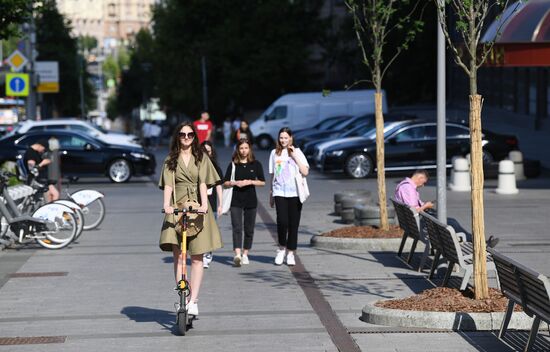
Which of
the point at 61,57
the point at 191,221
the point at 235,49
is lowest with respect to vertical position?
the point at 191,221

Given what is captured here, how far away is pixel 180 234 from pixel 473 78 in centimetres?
284

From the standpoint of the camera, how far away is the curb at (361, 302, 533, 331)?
10.4 meters

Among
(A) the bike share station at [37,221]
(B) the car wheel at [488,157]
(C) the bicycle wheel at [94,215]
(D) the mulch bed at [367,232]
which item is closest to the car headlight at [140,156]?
(B) the car wheel at [488,157]

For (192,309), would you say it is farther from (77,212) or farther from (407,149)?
(407,149)

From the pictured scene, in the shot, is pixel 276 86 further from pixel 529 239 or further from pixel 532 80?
pixel 529 239

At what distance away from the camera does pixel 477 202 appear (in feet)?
36.3

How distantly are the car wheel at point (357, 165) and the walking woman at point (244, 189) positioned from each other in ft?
Answer: 53.9

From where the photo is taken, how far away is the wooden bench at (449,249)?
12.2 m

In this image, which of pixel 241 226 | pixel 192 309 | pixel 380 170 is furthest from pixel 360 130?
pixel 192 309

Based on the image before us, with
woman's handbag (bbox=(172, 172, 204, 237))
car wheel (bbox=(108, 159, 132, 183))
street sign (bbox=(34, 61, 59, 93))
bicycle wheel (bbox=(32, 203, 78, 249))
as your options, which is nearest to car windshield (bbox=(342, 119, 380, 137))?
car wheel (bbox=(108, 159, 132, 183))

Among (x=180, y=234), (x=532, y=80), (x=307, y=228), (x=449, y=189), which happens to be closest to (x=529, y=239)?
(x=307, y=228)

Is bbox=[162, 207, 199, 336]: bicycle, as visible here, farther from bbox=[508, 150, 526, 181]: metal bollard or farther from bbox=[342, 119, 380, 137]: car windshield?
bbox=[342, 119, 380, 137]: car windshield

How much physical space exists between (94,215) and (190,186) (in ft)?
32.7

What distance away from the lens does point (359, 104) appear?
52094 millimetres
